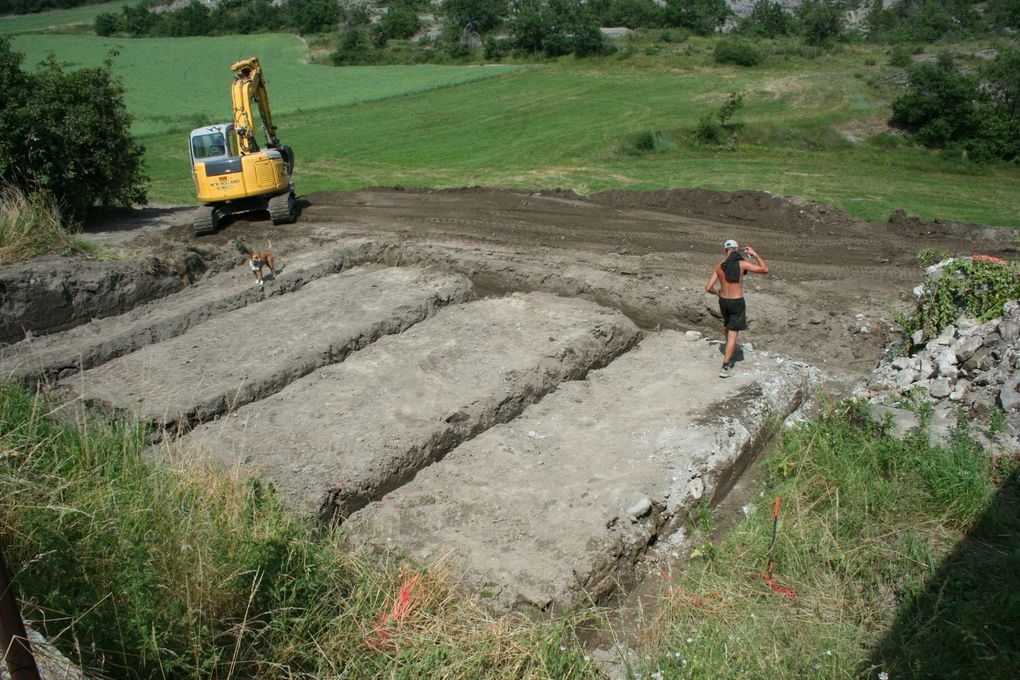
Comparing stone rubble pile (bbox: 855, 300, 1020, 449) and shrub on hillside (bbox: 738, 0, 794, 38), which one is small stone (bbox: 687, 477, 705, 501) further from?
shrub on hillside (bbox: 738, 0, 794, 38)

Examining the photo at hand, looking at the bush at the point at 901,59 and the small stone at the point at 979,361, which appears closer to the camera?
the small stone at the point at 979,361

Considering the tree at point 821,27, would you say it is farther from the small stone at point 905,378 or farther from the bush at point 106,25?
the bush at point 106,25

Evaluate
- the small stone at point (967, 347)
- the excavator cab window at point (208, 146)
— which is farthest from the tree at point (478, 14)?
the small stone at point (967, 347)

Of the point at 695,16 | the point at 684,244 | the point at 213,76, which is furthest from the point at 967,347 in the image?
the point at 695,16

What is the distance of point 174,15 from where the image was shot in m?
69.4

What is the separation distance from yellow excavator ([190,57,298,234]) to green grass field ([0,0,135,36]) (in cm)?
6159

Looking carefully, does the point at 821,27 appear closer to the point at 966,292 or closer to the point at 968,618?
the point at 966,292

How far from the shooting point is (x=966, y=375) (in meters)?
8.47

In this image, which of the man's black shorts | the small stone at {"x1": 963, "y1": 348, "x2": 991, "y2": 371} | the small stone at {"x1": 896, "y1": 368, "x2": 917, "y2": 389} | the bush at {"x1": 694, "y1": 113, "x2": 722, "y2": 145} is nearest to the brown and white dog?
the man's black shorts

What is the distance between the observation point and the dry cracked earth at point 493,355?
742 centimetres

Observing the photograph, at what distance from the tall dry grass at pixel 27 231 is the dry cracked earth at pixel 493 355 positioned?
76cm

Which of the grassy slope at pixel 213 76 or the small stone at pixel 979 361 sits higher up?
the grassy slope at pixel 213 76

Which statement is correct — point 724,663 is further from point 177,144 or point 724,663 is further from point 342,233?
point 177,144

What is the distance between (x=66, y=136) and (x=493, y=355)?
40.6 ft
